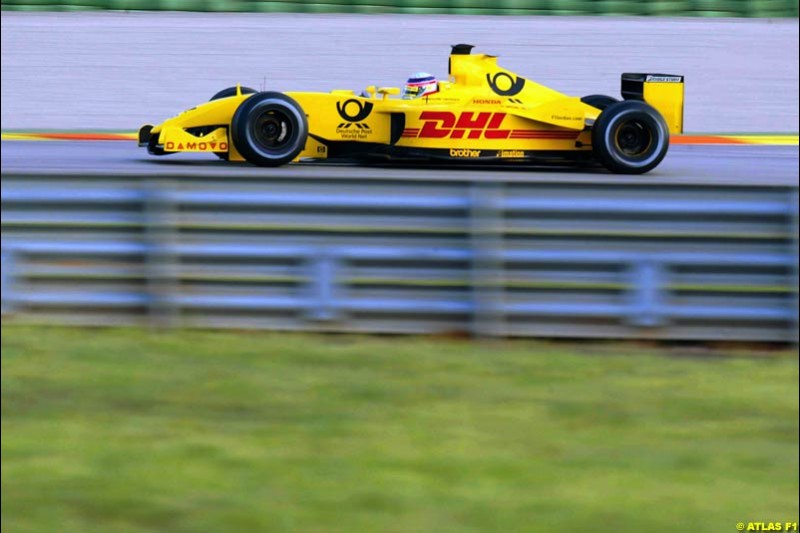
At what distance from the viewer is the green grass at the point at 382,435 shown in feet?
10.8

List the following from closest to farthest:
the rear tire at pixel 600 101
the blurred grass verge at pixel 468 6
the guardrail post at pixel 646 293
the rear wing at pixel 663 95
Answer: the guardrail post at pixel 646 293
the rear wing at pixel 663 95
the rear tire at pixel 600 101
the blurred grass verge at pixel 468 6

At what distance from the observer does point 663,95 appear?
11.3 meters

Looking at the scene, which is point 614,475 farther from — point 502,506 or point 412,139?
point 412,139

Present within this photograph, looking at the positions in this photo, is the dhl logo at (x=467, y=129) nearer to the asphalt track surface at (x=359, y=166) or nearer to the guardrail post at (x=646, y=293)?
the asphalt track surface at (x=359, y=166)

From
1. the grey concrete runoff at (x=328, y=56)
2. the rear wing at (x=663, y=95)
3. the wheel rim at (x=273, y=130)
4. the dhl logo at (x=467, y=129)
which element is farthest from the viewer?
the grey concrete runoff at (x=328, y=56)

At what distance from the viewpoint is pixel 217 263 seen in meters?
5.32

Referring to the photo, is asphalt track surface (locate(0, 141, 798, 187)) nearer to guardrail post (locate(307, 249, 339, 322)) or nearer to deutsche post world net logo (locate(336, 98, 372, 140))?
deutsche post world net logo (locate(336, 98, 372, 140))

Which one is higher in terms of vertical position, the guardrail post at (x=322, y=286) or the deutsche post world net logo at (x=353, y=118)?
the deutsche post world net logo at (x=353, y=118)

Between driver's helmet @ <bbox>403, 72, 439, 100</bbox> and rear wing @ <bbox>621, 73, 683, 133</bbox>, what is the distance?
1977 mm

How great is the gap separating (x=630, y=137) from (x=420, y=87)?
1.89 metres

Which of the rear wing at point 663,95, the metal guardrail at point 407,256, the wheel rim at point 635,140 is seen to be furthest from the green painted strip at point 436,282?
the rear wing at point 663,95

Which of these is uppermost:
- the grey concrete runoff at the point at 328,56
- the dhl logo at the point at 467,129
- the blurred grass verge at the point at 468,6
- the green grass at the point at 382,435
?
the blurred grass verge at the point at 468,6

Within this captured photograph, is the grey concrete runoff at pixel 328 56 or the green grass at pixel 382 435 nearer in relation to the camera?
the green grass at pixel 382 435

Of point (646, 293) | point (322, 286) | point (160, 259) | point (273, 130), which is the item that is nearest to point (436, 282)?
point (322, 286)
